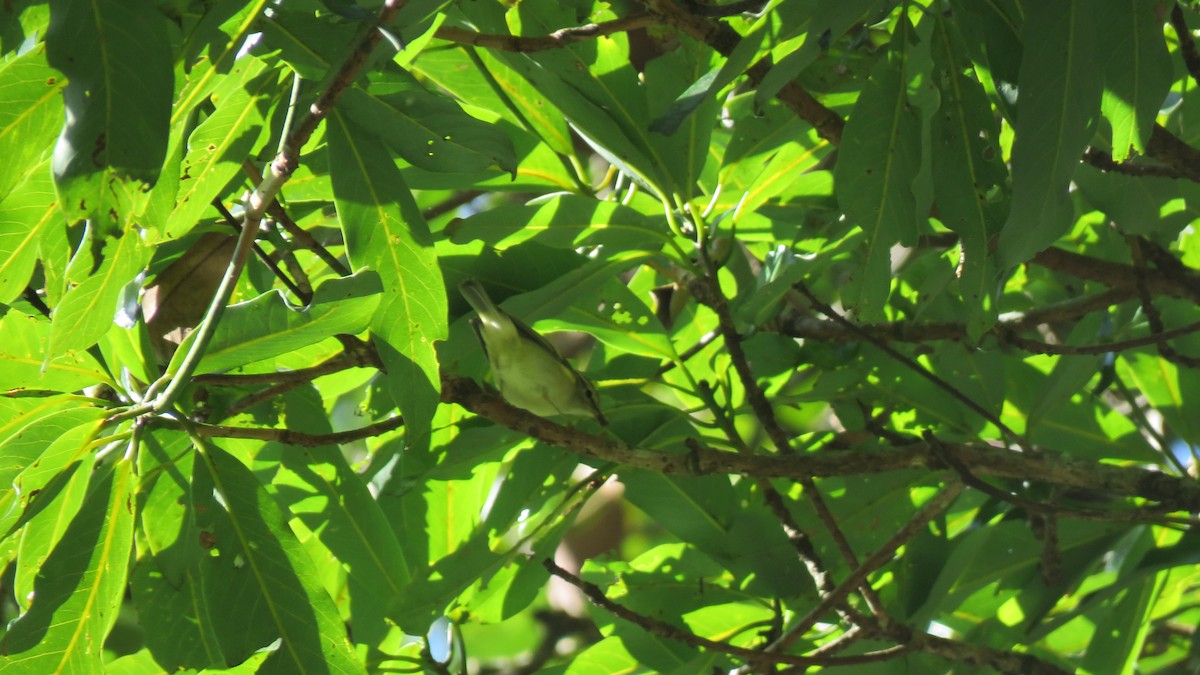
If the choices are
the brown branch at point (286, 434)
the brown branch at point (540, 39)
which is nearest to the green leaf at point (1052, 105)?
the brown branch at point (540, 39)

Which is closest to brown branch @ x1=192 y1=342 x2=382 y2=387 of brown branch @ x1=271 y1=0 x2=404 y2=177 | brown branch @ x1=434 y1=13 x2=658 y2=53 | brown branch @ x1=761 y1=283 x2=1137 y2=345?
brown branch @ x1=271 y1=0 x2=404 y2=177

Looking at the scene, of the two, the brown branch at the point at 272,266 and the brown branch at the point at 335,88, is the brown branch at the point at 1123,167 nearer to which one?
the brown branch at the point at 335,88

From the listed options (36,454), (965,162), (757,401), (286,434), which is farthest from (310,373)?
(965,162)

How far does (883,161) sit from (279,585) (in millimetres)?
1161

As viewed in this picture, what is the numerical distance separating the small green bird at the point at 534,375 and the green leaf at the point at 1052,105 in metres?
0.99

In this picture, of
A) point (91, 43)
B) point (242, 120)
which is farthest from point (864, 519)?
point (91, 43)

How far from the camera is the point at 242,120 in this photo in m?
1.57

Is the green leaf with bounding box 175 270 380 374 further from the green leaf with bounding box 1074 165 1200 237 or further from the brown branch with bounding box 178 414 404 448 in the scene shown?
the green leaf with bounding box 1074 165 1200 237

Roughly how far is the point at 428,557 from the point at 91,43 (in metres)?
1.52

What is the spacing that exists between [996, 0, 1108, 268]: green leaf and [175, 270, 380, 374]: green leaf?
0.89 meters

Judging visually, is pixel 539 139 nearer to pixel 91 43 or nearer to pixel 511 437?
pixel 511 437

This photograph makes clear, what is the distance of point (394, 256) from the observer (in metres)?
1.67

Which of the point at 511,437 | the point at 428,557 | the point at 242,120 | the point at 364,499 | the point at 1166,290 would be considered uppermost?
the point at 242,120

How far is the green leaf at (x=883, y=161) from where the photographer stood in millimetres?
1696
